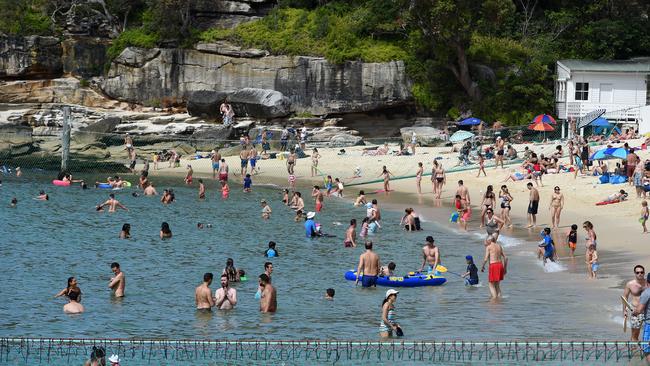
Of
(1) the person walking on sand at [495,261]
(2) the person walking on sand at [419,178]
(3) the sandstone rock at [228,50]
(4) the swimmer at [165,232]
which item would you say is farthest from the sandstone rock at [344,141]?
(1) the person walking on sand at [495,261]

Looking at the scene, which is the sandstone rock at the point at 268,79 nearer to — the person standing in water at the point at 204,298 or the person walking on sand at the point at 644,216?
the person walking on sand at the point at 644,216

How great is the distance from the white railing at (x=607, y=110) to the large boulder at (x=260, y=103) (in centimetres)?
1390

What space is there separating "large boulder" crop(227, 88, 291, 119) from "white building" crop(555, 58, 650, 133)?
545 inches

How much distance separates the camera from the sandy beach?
1068 inches

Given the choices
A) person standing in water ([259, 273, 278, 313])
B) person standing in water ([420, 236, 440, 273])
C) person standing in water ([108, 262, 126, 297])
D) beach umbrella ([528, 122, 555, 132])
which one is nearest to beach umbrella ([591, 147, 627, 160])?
beach umbrella ([528, 122, 555, 132])

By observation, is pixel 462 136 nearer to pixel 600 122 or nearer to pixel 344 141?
pixel 600 122

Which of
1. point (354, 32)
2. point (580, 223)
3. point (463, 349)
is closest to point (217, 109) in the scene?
point (354, 32)

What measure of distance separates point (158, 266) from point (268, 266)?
5669 millimetres

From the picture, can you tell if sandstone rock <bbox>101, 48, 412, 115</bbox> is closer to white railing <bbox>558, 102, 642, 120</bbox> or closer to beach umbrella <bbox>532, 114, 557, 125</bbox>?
white railing <bbox>558, 102, 642, 120</bbox>

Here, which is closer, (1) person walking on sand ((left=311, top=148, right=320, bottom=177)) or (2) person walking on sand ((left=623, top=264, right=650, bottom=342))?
(2) person walking on sand ((left=623, top=264, right=650, bottom=342))

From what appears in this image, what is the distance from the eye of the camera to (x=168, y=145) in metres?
51.4

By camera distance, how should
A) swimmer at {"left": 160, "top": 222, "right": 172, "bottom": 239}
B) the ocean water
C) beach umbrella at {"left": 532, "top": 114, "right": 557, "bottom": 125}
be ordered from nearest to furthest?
1. the ocean water
2. swimmer at {"left": 160, "top": 222, "right": 172, "bottom": 239}
3. beach umbrella at {"left": 532, "top": 114, "right": 557, "bottom": 125}

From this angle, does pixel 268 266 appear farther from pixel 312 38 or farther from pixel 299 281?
pixel 312 38

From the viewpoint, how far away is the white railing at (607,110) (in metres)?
47.8
